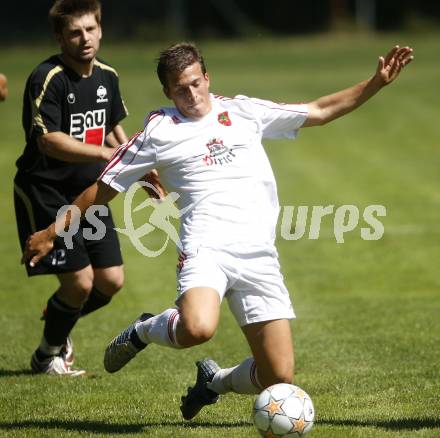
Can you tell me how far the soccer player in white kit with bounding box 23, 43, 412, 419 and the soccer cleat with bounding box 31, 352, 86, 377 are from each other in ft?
5.10

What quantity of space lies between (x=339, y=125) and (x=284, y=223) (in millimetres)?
7992

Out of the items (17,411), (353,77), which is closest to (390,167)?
(353,77)

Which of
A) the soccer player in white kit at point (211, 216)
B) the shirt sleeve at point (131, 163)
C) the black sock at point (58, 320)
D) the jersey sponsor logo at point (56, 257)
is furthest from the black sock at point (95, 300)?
the shirt sleeve at point (131, 163)

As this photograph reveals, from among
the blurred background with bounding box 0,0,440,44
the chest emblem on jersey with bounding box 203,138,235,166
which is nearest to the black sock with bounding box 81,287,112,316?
the chest emblem on jersey with bounding box 203,138,235,166

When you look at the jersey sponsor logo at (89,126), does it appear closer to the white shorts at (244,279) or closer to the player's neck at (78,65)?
the player's neck at (78,65)

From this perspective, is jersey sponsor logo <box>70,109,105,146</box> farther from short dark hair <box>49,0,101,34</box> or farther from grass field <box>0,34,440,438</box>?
grass field <box>0,34,440,438</box>

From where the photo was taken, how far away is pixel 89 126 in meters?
7.39

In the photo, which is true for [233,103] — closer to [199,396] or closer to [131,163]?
[131,163]

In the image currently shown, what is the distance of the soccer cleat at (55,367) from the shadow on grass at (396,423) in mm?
2207

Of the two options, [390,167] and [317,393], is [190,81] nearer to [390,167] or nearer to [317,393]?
[317,393]

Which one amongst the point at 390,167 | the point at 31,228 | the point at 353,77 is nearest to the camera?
the point at 31,228

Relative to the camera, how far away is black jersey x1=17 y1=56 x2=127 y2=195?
7.11 m

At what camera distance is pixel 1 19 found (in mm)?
38500

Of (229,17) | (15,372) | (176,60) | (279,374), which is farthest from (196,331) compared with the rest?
(229,17)
